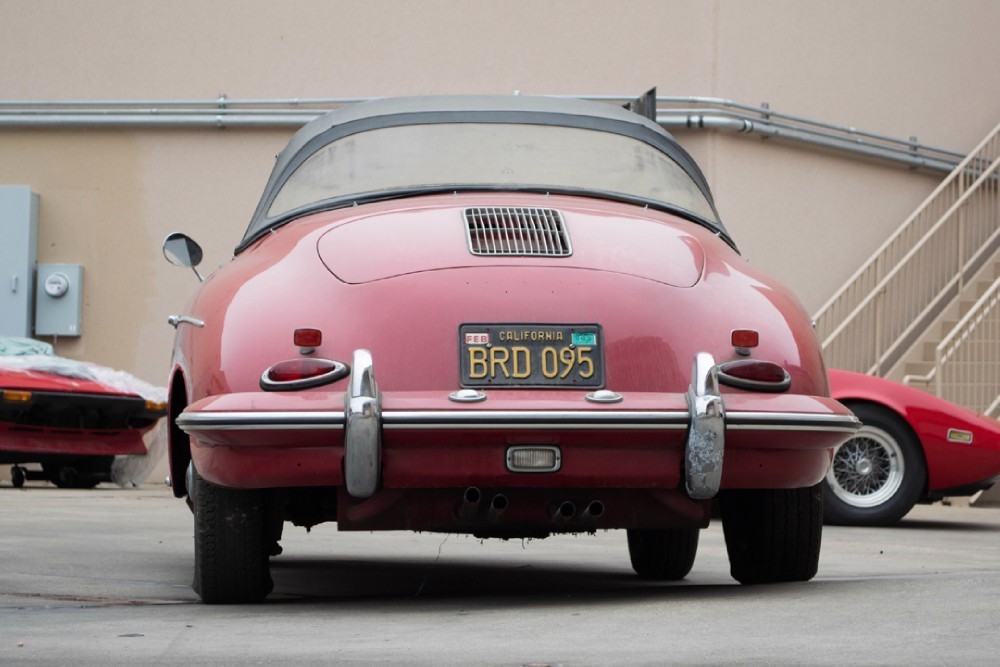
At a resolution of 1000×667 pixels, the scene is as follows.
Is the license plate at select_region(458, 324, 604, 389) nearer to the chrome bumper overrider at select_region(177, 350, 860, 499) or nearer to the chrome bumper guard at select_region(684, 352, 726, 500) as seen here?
the chrome bumper overrider at select_region(177, 350, 860, 499)

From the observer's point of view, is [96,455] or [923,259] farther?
[923,259]

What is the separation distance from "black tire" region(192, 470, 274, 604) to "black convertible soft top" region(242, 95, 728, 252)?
122cm

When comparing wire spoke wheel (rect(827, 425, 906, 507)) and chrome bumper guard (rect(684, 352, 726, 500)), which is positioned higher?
chrome bumper guard (rect(684, 352, 726, 500))

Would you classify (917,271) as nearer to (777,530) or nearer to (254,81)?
(254,81)

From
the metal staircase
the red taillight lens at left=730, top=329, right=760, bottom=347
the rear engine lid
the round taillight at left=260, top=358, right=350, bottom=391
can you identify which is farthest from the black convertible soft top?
the metal staircase

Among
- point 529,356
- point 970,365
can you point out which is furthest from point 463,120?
point 970,365

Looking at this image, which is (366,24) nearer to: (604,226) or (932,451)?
(932,451)

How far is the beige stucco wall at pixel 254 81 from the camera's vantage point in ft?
50.5

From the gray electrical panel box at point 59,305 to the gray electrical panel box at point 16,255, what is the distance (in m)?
0.11

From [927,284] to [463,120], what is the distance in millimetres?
11237

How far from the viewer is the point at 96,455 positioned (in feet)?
40.8

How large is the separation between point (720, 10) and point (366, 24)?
3455 mm

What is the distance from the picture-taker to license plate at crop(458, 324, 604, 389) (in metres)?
4.17

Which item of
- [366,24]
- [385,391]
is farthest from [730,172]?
[385,391]
